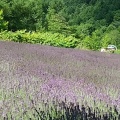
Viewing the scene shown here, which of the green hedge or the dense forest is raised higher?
the green hedge

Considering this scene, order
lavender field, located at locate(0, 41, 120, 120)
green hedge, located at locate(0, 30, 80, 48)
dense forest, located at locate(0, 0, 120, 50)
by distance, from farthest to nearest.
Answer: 1. dense forest, located at locate(0, 0, 120, 50)
2. green hedge, located at locate(0, 30, 80, 48)
3. lavender field, located at locate(0, 41, 120, 120)

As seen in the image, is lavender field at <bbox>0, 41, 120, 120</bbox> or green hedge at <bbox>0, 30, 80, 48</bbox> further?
green hedge at <bbox>0, 30, 80, 48</bbox>

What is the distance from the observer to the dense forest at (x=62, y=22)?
21.8 meters

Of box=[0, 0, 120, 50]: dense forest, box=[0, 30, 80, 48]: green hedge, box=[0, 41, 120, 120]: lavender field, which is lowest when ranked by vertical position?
box=[0, 0, 120, 50]: dense forest

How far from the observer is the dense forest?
21.8 meters

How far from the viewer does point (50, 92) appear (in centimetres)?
307

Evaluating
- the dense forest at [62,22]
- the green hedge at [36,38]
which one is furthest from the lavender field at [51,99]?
the dense forest at [62,22]

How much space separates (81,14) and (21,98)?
5343 centimetres

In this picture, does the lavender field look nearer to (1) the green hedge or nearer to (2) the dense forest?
(1) the green hedge

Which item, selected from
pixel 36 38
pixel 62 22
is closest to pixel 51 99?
pixel 36 38

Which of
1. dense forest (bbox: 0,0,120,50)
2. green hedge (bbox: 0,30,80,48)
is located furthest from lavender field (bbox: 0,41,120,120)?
dense forest (bbox: 0,0,120,50)

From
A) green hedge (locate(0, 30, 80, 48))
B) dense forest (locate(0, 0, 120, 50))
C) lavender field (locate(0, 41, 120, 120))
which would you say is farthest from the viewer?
dense forest (locate(0, 0, 120, 50))

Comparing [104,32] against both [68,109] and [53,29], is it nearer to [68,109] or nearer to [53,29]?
[53,29]

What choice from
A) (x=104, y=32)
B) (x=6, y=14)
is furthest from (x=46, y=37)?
(x=104, y=32)
